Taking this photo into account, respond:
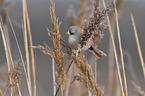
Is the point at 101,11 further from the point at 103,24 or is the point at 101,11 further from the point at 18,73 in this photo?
the point at 18,73

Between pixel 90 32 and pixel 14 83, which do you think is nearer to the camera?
pixel 90 32

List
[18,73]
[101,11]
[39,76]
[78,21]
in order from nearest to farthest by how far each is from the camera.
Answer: [101,11] → [18,73] → [78,21] → [39,76]

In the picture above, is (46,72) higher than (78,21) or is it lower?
lower

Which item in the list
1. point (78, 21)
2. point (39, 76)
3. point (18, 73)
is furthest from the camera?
point (39, 76)

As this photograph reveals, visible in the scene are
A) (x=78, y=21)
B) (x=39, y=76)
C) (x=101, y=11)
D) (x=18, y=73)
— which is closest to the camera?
(x=101, y=11)

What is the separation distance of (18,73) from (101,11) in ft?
1.36

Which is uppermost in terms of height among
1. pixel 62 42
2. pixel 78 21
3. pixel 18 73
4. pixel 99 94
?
pixel 78 21

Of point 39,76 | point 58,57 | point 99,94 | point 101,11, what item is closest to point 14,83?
point 58,57

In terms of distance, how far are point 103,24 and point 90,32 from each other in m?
0.07

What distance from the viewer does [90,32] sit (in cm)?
65

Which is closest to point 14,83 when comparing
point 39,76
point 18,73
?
point 18,73

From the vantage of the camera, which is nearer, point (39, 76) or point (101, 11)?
point (101, 11)

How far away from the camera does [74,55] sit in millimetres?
707

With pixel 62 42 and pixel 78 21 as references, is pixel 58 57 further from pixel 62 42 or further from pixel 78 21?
pixel 78 21
